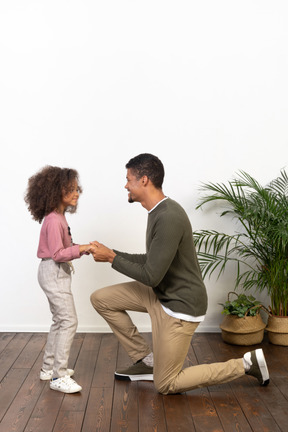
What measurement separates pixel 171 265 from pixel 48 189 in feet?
2.74

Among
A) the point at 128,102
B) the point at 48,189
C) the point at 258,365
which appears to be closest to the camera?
the point at 258,365

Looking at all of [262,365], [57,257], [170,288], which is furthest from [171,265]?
[262,365]

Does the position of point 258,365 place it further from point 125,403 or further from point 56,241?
point 56,241

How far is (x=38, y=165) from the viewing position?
14.2ft

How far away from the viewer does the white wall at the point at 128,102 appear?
4.24 m

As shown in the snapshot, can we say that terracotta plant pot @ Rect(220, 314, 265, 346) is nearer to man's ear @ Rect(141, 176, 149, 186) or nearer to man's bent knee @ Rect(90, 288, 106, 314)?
man's bent knee @ Rect(90, 288, 106, 314)

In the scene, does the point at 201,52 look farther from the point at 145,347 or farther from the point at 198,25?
the point at 145,347

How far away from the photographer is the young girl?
10.1 feet

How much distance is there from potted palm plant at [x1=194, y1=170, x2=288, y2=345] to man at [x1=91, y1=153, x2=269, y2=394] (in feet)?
3.09

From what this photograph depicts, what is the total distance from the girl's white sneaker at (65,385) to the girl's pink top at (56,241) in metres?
0.67

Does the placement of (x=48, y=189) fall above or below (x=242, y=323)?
above

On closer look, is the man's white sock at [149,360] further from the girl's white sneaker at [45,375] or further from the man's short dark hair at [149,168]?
the man's short dark hair at [149,168]

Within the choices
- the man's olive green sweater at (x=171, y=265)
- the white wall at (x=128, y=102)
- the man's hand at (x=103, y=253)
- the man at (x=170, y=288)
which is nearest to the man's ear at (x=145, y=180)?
the man at (x=170, y=288)

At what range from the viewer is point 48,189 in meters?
3.18
